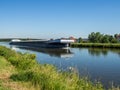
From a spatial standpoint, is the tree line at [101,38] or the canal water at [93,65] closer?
the canal water at [93,65]

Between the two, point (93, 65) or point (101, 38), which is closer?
point (93, 65)

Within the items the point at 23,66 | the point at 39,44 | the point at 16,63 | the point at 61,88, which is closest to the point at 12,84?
the point at 61,88

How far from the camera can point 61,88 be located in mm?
11562

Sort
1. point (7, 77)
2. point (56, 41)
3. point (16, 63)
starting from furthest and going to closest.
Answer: point (56, 41) → point (16, 63) → point (7, 77)

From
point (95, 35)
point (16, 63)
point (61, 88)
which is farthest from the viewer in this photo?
point (95, 35)

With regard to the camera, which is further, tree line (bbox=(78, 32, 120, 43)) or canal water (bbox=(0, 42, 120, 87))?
tree line (bbox=(78, 32, 120, 43))

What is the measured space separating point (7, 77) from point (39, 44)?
8916cm

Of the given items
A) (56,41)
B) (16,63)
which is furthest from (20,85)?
(56,41)

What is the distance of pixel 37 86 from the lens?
1182 cm

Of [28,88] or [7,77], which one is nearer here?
[28,88]

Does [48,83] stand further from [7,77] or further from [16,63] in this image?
[16,63]

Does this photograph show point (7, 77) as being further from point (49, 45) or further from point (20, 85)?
point (49, 45)

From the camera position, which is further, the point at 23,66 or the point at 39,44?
the point at 39,44

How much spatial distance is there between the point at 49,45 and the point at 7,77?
77.5 m
